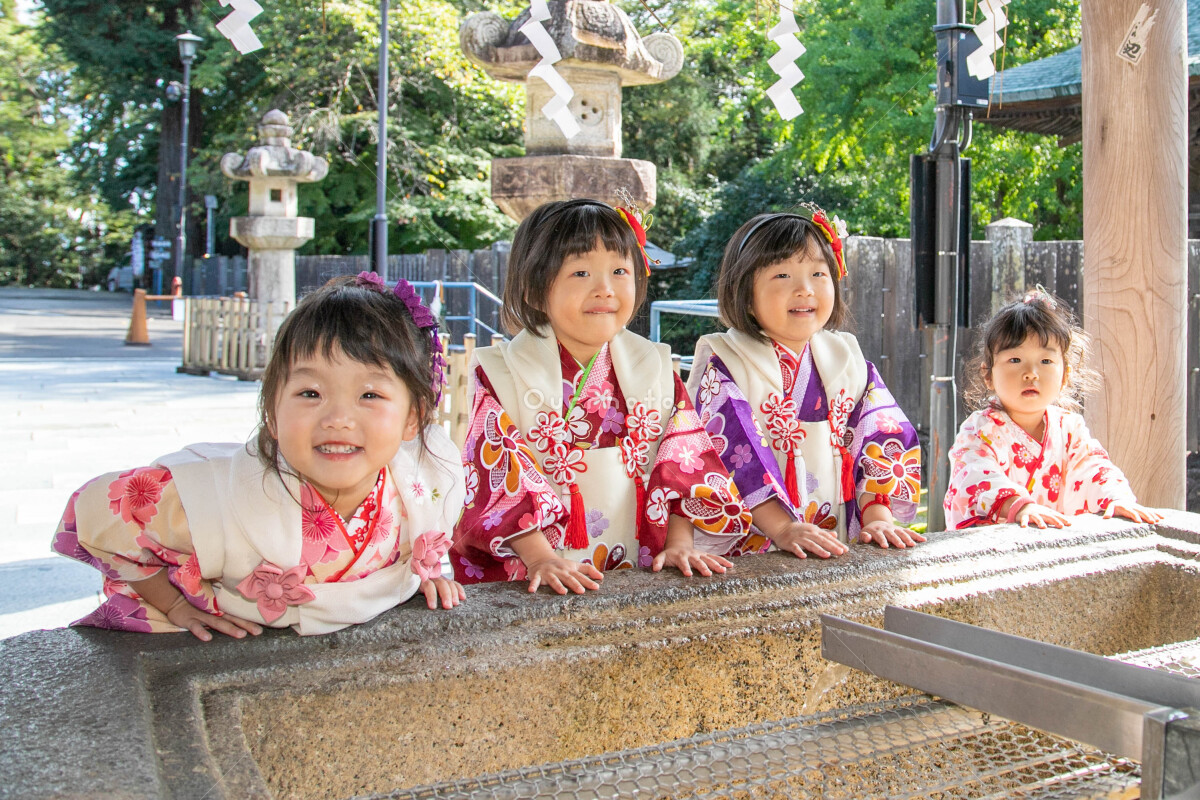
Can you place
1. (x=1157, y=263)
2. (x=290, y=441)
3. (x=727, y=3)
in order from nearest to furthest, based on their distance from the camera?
(x=290, y=441) → (x=1157, y=263) → (x=727, y=3)

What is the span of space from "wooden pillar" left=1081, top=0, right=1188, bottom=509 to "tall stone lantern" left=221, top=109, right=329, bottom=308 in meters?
11.1

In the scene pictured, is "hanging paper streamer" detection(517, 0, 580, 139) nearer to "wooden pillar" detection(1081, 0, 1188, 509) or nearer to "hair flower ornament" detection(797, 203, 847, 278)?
→ "hair flower ornament" detection(797, 203, 847, 278)

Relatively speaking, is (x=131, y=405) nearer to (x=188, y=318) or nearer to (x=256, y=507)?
(x=188, y=318)

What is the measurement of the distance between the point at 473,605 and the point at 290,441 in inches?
16.7

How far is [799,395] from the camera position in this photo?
2615mm

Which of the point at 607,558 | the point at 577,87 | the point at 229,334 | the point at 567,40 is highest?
the point at 567,40

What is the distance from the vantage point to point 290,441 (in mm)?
1690

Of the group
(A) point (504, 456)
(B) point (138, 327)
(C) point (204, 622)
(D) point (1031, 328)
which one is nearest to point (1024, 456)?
(D) point (1031, 328)

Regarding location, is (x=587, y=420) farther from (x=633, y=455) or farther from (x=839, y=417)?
(x=839, y=417)

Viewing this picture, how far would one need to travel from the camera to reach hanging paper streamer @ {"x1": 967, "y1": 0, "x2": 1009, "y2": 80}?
11.5ft

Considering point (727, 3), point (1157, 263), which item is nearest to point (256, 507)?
point (1157, 263)

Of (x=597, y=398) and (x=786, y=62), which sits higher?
(x=786, y=62)

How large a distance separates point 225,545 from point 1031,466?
217 cm

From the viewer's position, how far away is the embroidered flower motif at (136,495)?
1.67m
